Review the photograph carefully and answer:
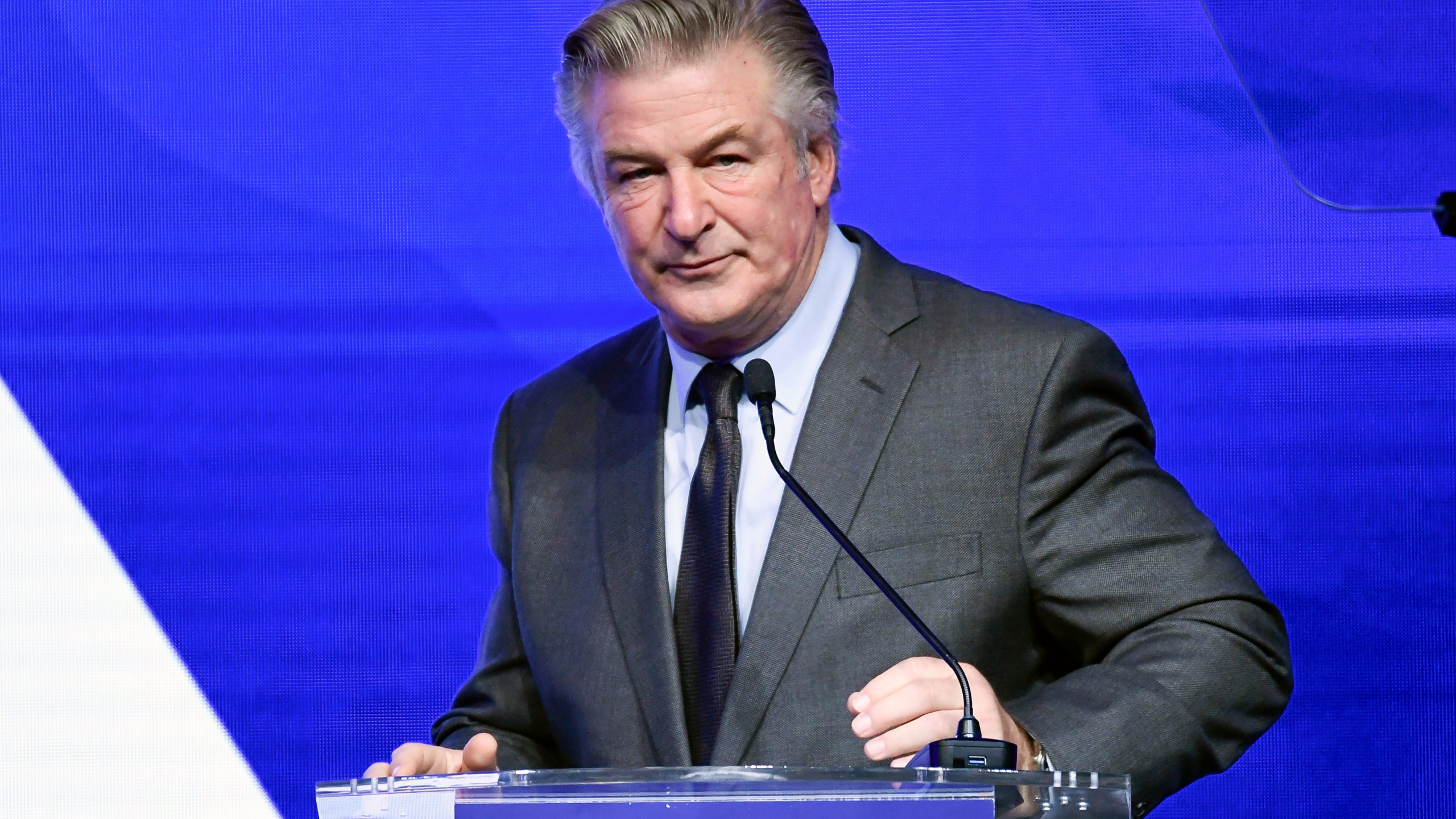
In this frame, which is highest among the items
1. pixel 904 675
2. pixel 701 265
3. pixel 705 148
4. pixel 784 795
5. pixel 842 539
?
pixel 705 148

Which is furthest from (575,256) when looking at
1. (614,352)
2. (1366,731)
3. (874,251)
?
(1366,731)

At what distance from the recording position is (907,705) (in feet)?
4.13

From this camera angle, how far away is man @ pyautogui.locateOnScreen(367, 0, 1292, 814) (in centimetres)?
165

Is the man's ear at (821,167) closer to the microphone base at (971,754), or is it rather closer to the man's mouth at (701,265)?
the man's mouth at (701,265)

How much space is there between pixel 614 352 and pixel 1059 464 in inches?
24.3

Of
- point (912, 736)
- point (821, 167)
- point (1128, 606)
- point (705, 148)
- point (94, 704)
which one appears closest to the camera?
point (912, 736)

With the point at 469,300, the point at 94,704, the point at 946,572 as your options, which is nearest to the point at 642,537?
the point at 946,572

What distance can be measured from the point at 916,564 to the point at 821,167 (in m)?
0.50

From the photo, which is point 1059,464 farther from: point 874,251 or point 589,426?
point 589,426

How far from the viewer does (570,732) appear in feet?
6.04

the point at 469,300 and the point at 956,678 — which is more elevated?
the point at 469,300

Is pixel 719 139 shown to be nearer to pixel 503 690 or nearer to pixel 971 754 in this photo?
pixel 503 690

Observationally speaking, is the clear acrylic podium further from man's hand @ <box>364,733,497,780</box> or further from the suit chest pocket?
the suit chest pocket

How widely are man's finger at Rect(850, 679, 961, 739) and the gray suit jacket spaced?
0.25m
